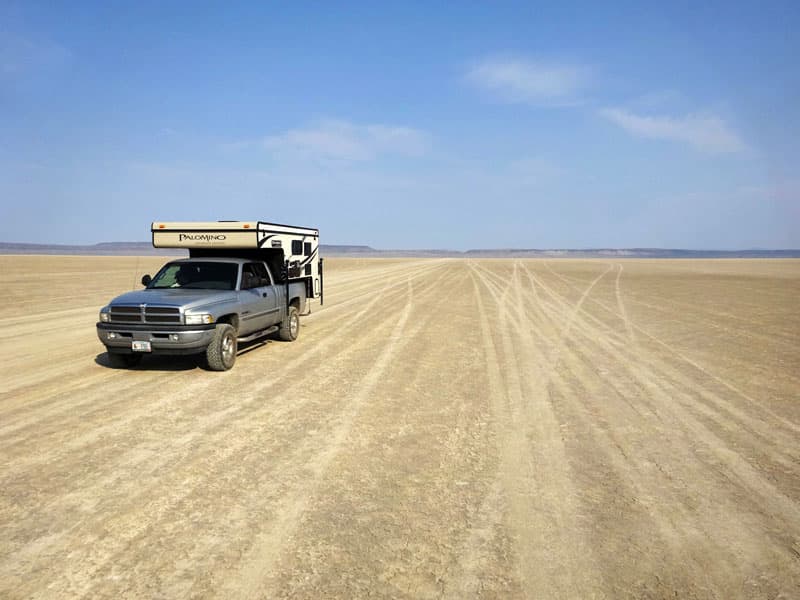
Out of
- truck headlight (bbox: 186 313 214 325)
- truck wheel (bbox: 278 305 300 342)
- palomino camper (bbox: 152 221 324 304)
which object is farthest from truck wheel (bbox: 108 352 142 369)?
truck wheel (bbox: 278 305 300 342)

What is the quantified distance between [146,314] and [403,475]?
17.9 feet

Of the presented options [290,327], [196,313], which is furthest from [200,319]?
[290,327]

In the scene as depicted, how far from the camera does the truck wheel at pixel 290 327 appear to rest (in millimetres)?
11562

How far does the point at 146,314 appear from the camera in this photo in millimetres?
8359

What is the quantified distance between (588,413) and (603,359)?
136 inches

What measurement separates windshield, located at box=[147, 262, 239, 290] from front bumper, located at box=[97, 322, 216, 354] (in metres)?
1.58

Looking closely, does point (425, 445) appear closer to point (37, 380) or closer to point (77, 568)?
point (77, 568)

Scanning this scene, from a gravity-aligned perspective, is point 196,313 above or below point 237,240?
below

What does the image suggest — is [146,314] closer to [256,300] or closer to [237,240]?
[256,300]

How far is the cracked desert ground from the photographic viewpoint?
11.6 feet

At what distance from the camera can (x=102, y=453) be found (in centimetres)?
541

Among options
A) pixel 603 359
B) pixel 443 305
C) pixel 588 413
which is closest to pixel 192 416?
pixel 588 413

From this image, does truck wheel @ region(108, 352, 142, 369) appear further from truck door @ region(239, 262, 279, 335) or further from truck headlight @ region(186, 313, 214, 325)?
truck door @ region(239, 262, 279, 335)

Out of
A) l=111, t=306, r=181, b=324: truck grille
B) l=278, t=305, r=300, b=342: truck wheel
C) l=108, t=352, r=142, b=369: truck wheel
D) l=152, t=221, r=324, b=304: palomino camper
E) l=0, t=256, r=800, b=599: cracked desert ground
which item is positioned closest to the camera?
l=0, t=256, r=800, b=599: cracked desert ground
